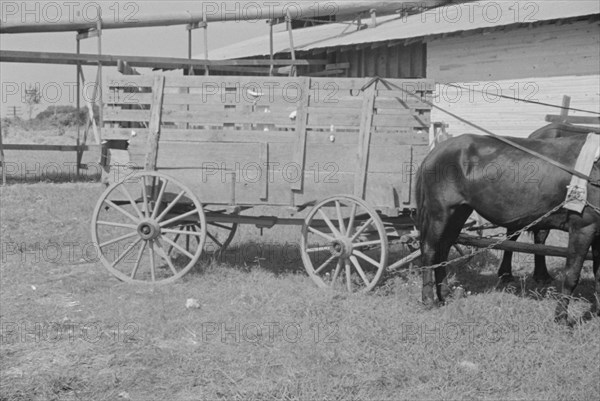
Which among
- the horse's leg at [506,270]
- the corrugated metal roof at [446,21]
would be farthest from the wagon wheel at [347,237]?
the corrugated metal roof at [446,21]

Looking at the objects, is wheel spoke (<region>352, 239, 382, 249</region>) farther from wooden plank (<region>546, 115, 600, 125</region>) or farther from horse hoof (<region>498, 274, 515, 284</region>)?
wooden plank (<region>546, 115, 600, 125</region>)

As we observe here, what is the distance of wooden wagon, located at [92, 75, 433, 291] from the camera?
24.7 ft

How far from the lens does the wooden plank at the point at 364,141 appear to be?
295 inches

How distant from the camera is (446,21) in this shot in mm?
→ 15695

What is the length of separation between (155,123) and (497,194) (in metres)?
3.68

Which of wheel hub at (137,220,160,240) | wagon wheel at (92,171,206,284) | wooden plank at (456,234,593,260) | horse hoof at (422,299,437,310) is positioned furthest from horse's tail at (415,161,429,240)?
wheel hub at (137,220,160,240)

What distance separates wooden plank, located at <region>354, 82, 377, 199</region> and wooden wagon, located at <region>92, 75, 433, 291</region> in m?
0.01

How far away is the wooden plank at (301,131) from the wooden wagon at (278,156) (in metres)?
0.01

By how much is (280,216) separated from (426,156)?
188 centimetres

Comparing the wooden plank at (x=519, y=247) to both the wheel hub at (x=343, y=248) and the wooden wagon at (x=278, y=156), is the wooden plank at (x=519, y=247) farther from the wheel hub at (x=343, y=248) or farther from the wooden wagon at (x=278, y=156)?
the wheel hub at (x=343, y=248)

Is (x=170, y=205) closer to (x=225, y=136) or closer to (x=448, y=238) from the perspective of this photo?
(x=225, y=136)

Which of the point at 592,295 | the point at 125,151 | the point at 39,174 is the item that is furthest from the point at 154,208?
the point at 39,174

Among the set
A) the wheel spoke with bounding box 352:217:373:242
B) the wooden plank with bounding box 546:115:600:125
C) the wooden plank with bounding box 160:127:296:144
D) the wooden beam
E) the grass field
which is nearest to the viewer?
the grass field

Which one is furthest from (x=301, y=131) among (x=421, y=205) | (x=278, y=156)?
(x=421, y=205)
